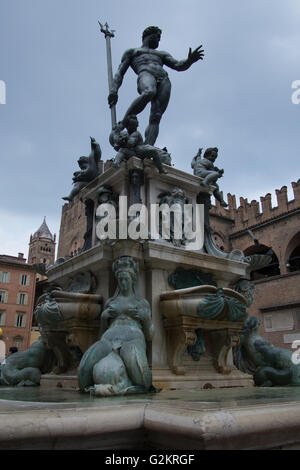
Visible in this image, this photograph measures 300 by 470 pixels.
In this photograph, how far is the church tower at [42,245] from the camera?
11100 cm

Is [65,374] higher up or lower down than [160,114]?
lower down

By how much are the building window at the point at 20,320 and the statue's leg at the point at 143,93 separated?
4057 centimetres

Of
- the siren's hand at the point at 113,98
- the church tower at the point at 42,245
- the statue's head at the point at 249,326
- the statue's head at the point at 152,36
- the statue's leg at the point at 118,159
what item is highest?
the church tower at the point at 42,245

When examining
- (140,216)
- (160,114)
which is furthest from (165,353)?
(160,114)

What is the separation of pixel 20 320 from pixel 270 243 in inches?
1061

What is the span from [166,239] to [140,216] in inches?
20.4

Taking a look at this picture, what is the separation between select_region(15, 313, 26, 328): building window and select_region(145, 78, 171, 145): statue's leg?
132ft

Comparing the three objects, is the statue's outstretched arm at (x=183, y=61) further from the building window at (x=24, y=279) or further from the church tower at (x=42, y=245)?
the church tower at (x=42, y=245)

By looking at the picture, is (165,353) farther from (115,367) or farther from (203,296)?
(115,367)

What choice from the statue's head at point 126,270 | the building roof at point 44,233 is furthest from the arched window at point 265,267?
the building roof at point 44,233

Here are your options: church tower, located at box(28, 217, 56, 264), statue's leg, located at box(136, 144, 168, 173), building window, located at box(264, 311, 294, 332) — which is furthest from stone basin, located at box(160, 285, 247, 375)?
church tower, located at box(28, 217, 56, 264)

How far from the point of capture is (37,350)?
578cm

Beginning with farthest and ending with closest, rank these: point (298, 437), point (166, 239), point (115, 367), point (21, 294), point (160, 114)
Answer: point (21, 294) < point (160, 114) < point (166, 239) < point (115, 367) < point (298, 437)

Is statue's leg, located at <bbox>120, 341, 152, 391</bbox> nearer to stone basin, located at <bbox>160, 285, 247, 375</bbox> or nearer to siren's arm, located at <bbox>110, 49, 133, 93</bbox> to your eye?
stone basin, located at <bbox>160, 285, 247, 375</bbox>
